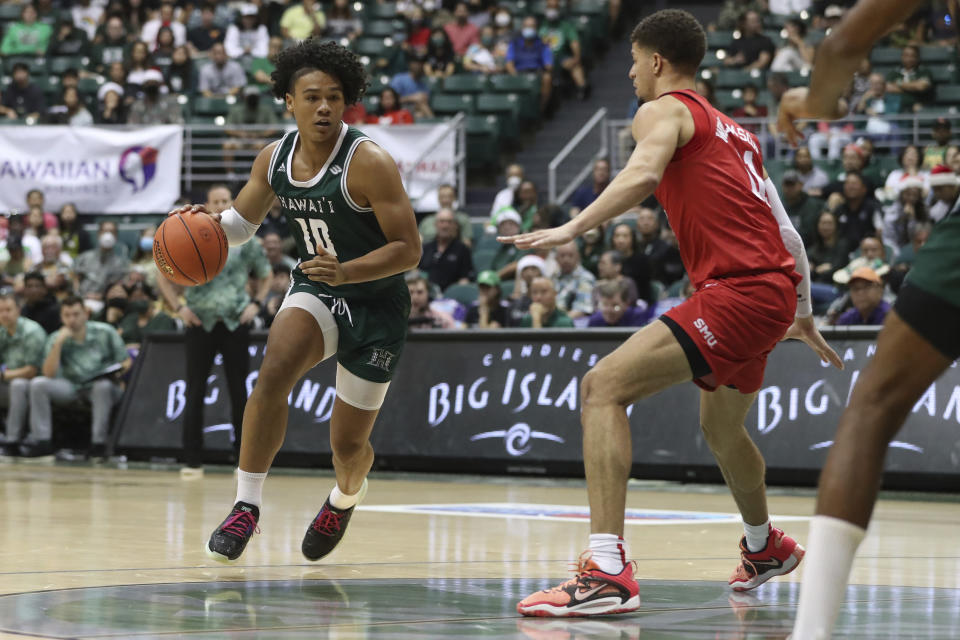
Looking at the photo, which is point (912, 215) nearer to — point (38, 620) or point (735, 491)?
point (735, 491)

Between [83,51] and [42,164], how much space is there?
12.2 feet

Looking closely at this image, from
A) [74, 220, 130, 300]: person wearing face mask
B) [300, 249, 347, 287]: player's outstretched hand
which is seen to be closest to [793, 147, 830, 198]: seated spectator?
[74, 220, 130, 300]: person wearing face mask

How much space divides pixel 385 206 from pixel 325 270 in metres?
0.49

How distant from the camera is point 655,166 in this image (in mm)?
4641

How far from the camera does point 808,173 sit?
15141 mm

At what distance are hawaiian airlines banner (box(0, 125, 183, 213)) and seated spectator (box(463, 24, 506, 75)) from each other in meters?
4.12

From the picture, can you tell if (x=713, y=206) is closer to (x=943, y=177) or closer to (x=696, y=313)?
(x=696, y=313)

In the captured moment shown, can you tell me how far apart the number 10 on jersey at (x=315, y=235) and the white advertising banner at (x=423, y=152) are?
37.8ft

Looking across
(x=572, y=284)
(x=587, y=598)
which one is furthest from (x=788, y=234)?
(x=572, y=284)

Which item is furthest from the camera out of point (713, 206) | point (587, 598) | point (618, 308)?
point (618, 308)

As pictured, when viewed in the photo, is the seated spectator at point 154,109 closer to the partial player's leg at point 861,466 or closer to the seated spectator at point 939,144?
the seated spectator at point 939,144

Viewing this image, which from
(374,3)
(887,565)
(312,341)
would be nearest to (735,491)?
(887,565)

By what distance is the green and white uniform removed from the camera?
5938 mm

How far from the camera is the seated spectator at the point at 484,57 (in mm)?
19953
